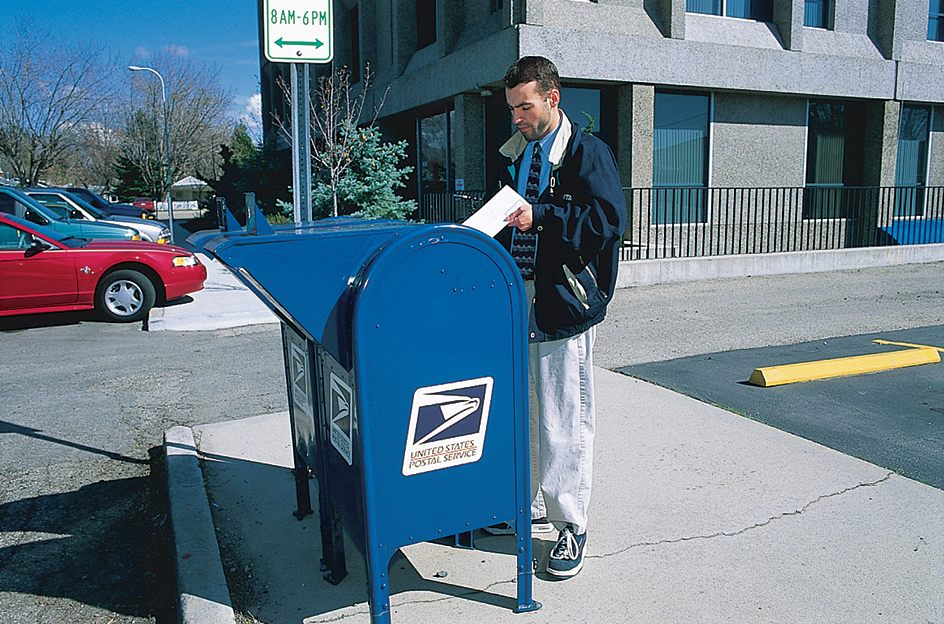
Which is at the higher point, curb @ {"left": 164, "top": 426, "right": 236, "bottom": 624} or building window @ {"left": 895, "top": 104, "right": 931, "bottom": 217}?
building window @ {"left": 895, "top": 104, "right": 931, "bottom": 217}

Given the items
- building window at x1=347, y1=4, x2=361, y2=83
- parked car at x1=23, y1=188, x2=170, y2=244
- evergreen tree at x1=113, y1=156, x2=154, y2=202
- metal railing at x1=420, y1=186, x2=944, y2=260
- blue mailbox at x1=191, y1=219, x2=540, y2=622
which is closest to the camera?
blue mailbox at x1=191, y1=219, x2=540, y2=622

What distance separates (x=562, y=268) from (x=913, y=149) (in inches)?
705

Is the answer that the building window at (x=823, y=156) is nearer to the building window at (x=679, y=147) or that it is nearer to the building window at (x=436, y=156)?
the building window at (x=679, y=147)

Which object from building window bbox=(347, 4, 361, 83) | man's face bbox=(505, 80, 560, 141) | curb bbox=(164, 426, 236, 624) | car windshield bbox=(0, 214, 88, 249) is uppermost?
building window bbox=(347, 4, 361, 83)

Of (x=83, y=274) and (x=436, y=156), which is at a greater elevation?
(x=436, y=156)

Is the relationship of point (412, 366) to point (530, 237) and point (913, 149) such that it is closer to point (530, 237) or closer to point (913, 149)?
point (530, 237)

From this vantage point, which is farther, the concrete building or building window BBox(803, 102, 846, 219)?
building window BBox(803, 102, 846, 219)

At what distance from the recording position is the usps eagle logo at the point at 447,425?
2.46 meters

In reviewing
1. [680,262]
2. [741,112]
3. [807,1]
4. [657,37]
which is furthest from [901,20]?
[680,262]

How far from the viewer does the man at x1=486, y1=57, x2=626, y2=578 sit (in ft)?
9.11

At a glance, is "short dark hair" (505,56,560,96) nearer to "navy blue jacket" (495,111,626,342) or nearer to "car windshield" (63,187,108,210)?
"navy blue jacket" (495,111,626,342)

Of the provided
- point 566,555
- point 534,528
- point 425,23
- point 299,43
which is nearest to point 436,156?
point 425,23

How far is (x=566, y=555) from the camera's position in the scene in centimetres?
300

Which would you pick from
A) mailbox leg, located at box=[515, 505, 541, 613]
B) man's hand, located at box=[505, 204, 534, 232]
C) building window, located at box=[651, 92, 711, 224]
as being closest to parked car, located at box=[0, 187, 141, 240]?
building window, located at box=[651, 92, 711, 224]
